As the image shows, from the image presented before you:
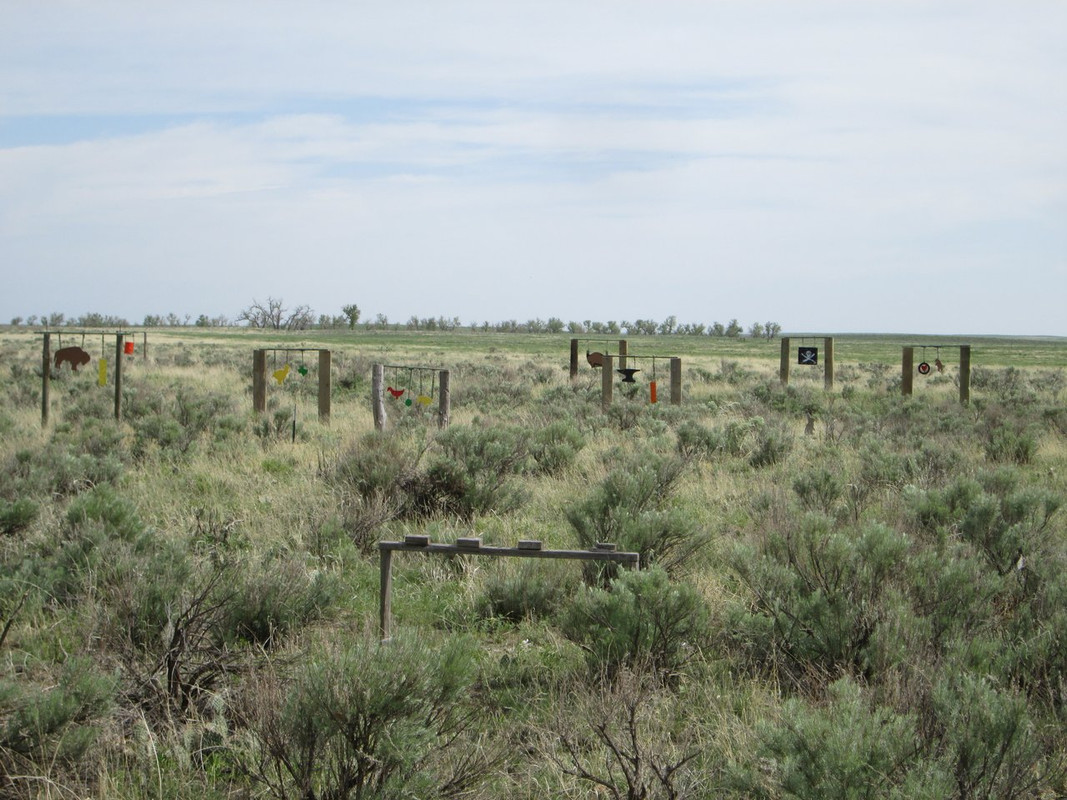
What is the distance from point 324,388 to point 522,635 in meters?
11.6

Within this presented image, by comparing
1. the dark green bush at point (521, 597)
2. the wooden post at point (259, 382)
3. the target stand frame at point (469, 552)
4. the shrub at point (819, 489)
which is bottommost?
the dark green bush at point (521, 597)

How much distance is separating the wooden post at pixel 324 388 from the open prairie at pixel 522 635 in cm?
564

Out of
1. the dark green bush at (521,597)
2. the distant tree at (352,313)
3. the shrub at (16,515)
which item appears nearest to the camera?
the dark green bush at (521,597)

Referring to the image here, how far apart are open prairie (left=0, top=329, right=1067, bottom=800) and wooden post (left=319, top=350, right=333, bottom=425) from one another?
18.5 ft

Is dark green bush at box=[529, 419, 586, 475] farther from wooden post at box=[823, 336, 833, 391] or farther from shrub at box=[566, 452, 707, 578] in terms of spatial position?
wooden post at box=[823, 336, 833, 391]

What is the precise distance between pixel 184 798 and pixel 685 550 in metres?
3.89

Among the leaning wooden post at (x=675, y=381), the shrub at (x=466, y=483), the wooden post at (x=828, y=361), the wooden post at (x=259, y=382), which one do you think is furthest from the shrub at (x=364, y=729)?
the wooden post at (x=828, y=361)

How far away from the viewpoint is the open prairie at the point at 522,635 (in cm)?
322

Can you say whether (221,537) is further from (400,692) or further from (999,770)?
(999,770)

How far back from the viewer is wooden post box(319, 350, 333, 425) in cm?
1606

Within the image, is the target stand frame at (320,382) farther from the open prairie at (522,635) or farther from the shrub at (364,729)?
the shrub at (364,729)

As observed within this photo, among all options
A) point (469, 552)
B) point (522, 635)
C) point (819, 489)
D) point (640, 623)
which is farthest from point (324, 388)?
point (640, 623)

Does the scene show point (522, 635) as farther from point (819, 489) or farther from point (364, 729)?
point (819, 489)

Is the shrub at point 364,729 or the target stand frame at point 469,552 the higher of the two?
the target stand frame at point 469,552
